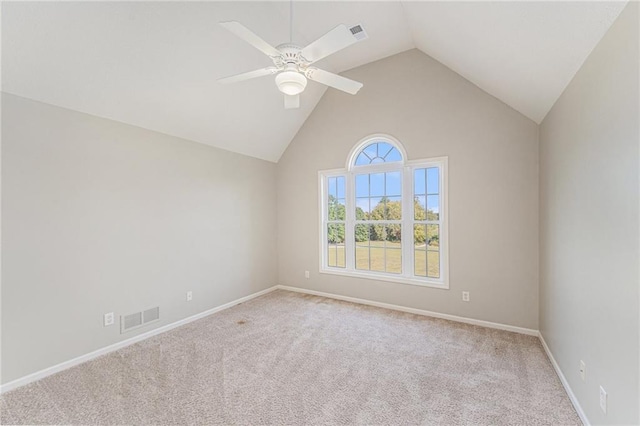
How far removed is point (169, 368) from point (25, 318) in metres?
1.23

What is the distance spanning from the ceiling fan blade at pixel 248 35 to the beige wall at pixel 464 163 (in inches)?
100

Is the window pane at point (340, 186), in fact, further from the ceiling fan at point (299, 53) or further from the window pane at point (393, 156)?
the ceiling fan at point (299, 53)

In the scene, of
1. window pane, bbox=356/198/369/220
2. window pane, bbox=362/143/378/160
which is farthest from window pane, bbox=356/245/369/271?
window pane, bbox=362/143/378/160

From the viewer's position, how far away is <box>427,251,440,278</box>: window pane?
150 inches

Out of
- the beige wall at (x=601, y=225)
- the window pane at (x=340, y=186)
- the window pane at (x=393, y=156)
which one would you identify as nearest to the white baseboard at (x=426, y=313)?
the beige wall at (x=601, y=225)

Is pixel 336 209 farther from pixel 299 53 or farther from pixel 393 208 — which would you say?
pixel 299 53

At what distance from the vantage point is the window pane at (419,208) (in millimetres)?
3895

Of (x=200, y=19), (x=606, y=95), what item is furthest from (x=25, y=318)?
(x=606, y=95)

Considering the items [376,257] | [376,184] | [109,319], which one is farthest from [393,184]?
[109,319]

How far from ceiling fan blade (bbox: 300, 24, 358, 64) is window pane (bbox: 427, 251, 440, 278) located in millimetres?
2964

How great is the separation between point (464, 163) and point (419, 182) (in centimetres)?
62

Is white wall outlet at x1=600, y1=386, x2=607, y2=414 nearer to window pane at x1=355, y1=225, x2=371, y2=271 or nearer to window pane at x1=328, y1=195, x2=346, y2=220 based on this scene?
window pane at x1=355, y1=225, x2=371, y2=271

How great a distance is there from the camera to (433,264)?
3840 mm

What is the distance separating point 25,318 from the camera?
2.32 m
